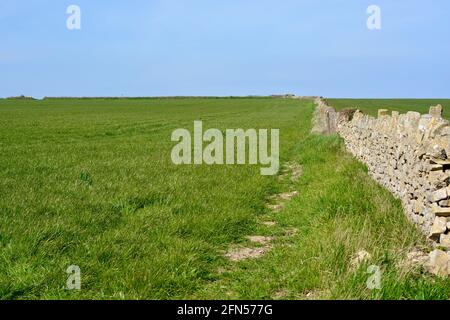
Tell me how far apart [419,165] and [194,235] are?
12.4 ft

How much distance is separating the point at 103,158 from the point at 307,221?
9.47 metres

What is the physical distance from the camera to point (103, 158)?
15.5 m

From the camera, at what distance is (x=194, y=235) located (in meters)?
7.17

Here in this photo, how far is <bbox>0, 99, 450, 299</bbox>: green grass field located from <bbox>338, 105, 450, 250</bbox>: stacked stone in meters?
0.36

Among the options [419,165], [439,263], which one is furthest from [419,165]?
[439,263]

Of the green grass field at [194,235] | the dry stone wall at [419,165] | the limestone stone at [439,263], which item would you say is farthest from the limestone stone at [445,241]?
the green grass field at [194,235]

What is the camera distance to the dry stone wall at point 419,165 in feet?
20.4

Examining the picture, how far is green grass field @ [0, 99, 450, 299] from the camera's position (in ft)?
16.9

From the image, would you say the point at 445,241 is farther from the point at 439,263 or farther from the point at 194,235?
the point at 194,235

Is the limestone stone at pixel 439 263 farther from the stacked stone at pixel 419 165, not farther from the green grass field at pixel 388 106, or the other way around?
the green grass field at pixel 388 106

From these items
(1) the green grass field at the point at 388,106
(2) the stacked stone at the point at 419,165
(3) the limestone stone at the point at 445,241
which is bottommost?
(3) the limestone stone at the point at 445,241

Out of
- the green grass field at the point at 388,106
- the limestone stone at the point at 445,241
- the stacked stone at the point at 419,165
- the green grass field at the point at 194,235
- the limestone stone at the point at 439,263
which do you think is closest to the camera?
the green grass field at the point at 194,235

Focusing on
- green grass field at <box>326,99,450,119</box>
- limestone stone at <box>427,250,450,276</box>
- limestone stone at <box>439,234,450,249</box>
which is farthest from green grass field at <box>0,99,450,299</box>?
green grass field at <box>326,99,450,119</box>
